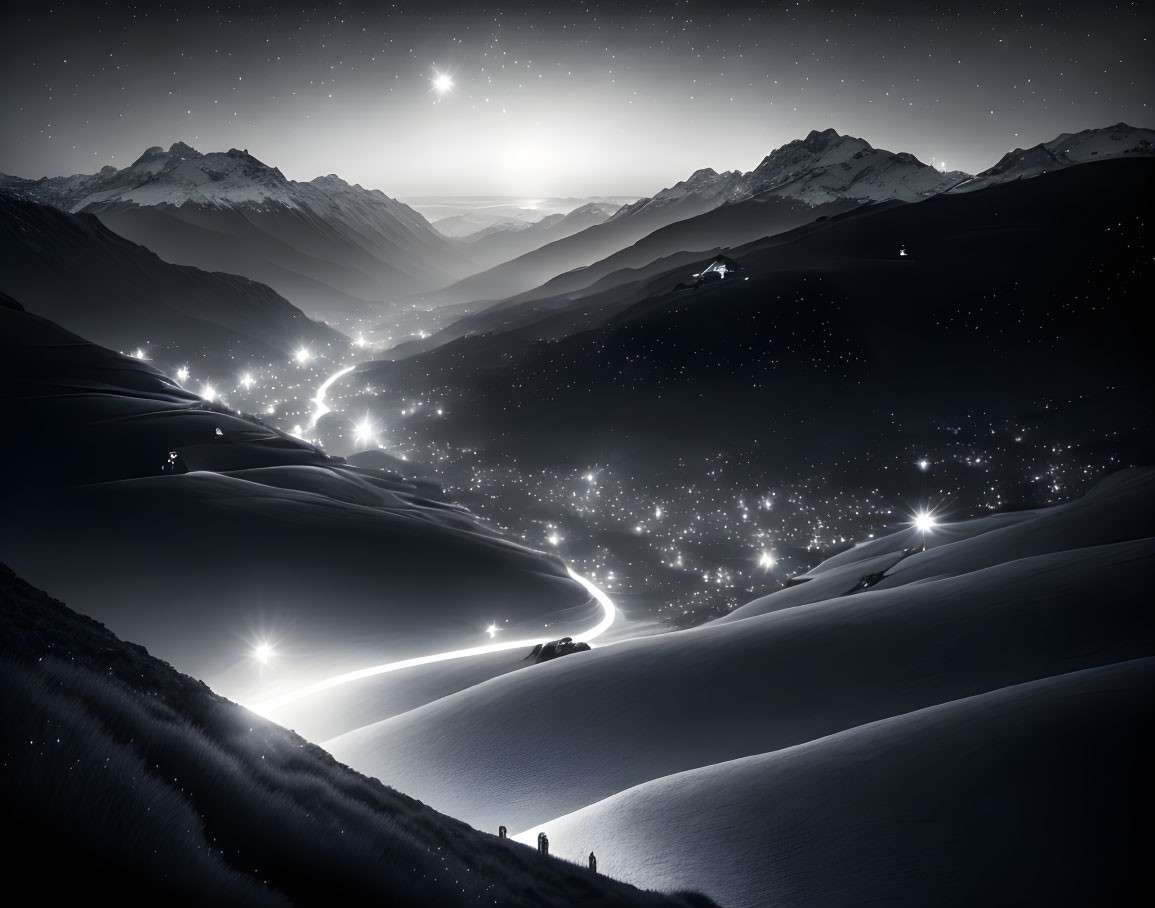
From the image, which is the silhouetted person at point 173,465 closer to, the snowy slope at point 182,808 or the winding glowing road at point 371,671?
the winding glowing road at point 371,671

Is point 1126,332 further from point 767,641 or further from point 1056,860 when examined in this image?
point 1056,860

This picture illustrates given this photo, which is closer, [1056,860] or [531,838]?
[1056,860]

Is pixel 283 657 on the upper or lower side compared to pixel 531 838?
upper

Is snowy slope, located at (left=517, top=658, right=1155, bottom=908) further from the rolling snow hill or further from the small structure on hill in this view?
the small structure on hill

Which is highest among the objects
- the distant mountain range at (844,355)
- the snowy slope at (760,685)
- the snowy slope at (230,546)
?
the distant mountain range at (844,355)

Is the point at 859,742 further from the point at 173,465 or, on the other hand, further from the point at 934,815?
the point at 173,465

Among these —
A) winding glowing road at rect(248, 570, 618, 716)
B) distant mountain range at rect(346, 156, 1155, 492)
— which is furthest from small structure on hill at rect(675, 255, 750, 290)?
winding glowing road at rect(248, 570, 618, 716)

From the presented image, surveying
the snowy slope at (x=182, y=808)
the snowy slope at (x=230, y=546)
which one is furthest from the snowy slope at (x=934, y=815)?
the snowy slope at (x=230, y=546)

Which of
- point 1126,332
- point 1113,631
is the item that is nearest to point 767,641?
point 1113,631
